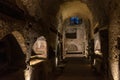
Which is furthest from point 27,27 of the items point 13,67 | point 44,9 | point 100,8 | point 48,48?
point 100,8

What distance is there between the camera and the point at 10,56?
6.23 m

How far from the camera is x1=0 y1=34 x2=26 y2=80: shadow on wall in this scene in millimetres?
5721

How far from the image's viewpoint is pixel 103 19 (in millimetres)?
8180

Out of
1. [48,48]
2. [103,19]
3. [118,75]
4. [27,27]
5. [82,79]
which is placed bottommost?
[82,79]

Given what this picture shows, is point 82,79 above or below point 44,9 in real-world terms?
below

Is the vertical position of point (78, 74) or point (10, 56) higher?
point (10, 56)

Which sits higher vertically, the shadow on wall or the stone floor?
the shadow on wall

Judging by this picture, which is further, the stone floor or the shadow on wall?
the stone floor

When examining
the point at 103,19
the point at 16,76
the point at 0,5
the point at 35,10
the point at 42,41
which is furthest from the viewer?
the point at 42,41

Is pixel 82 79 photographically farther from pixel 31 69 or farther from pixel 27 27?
pixel 27 27

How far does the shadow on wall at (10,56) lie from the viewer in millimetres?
5721

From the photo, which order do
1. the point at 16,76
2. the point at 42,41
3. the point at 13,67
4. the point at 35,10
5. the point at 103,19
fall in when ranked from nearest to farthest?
the point at 16,76, the point at 13,67, the point at 35,10, the point at 103,19, the point at 42,41

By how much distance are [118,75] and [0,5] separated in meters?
3.71

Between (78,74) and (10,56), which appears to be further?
(78,74)
